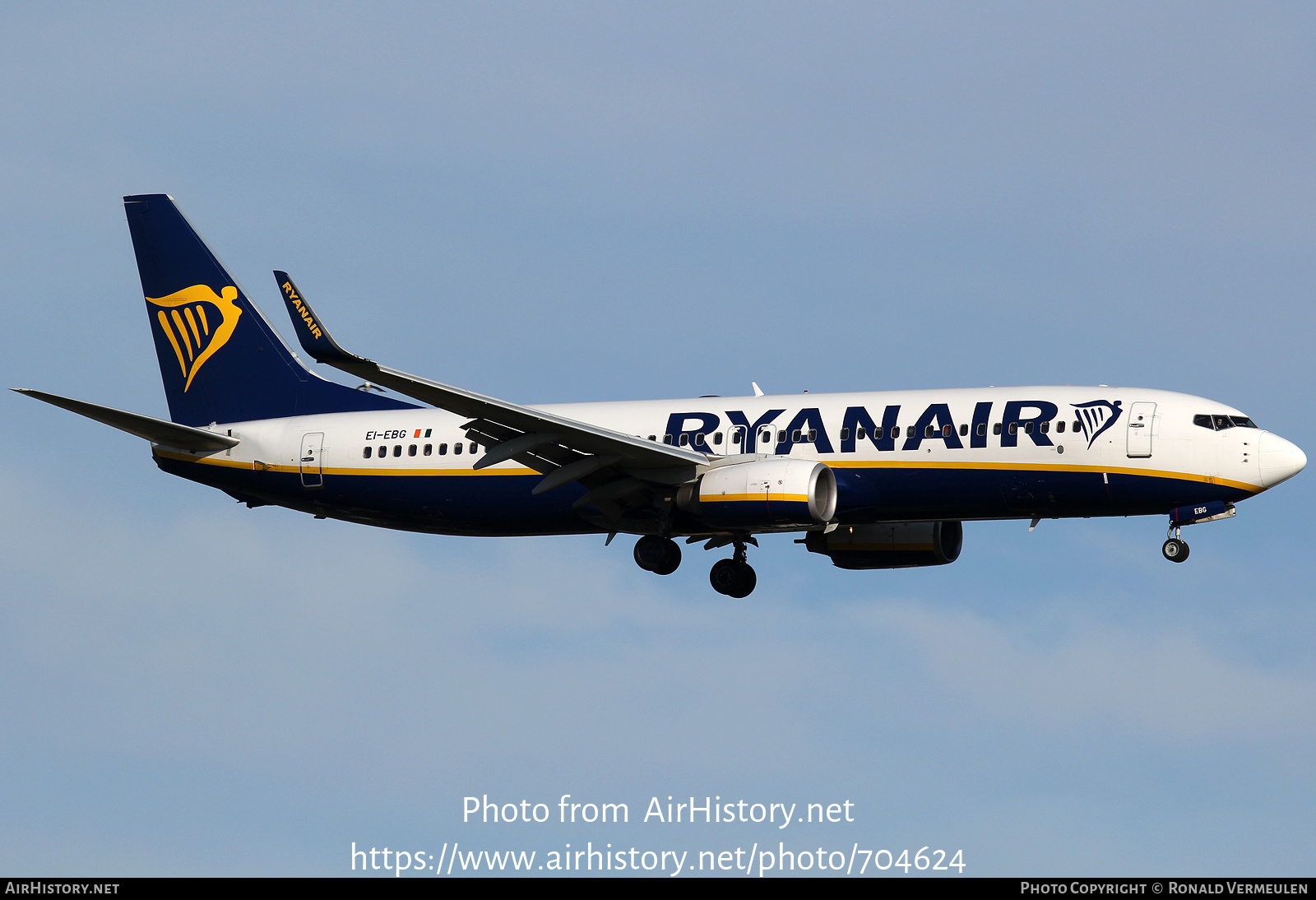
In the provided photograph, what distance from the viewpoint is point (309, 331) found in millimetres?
35531

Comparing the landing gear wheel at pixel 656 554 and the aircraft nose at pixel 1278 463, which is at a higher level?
the aircraft nose at pixel 1278 463

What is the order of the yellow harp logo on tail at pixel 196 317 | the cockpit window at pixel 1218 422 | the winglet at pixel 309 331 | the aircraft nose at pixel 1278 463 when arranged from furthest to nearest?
the yellow harp logo on tail at pixel 196 317
the cockpit window at pixel 1218 422
the aircraft nose at pixel 1278 463
the winglet at pixel 309 331

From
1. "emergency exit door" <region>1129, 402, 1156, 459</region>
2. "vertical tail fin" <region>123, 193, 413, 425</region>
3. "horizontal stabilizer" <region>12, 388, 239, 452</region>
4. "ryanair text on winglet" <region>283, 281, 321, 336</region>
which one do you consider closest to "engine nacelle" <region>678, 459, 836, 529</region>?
"emergency exit door" <region>1129, 402, 1156, 459</region>

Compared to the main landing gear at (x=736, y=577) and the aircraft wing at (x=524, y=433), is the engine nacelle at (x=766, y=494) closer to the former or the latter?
the aircraft wing at (x=524, y=433)

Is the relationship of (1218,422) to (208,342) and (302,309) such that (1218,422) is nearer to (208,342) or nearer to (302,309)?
(302,309)

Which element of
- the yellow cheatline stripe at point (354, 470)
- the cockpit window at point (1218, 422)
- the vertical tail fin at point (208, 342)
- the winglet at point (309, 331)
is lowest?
the winglet at point (309, 331)

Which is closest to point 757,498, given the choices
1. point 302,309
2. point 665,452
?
point 665,452

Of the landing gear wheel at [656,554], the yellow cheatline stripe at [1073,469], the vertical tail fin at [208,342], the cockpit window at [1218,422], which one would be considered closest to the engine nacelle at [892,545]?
the landing gear wheel at [656,554]

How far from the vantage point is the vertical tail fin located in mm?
48500

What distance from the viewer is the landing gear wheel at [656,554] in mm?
43781

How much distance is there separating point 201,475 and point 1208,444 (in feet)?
86.7

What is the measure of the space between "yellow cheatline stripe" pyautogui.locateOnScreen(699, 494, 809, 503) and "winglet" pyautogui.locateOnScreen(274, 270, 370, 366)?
32.4 feet

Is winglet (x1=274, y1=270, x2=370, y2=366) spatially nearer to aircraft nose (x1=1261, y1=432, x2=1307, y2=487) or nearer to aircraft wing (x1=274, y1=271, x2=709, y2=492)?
aircraft wing (x1=274, y1=271, x2=709, y2=492)

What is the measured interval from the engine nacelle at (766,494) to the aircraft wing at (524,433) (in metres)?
0.80
